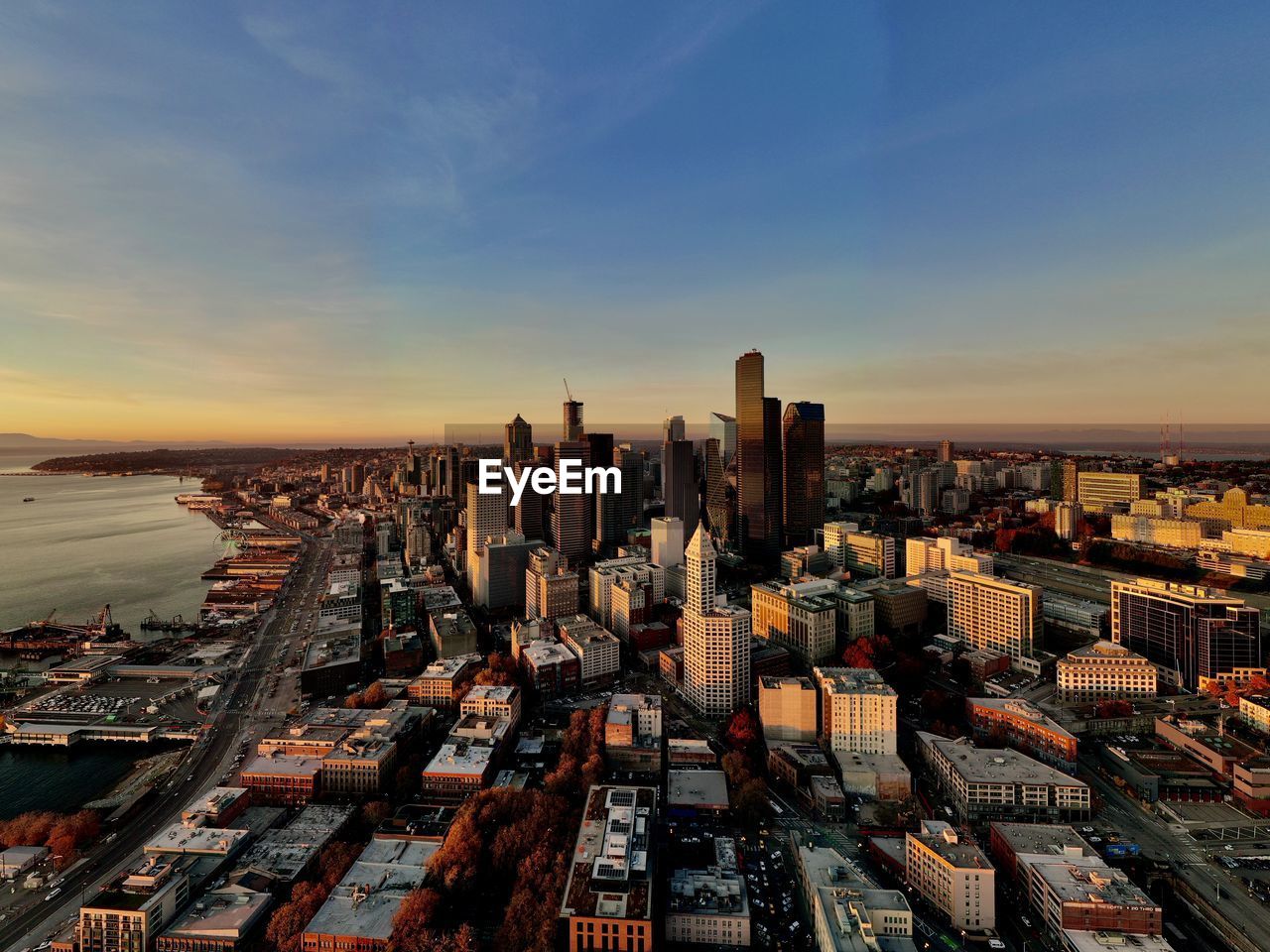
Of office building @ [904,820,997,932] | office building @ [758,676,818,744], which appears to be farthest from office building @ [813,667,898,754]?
office building @ [904,820,997,932]

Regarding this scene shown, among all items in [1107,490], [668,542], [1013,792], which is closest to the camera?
[1013,792]

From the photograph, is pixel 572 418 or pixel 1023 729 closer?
pixel 1023 729

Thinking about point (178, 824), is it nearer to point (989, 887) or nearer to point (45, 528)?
point (989, 887)

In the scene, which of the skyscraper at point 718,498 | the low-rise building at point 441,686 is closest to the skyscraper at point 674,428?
the skyscraper at point 718,498

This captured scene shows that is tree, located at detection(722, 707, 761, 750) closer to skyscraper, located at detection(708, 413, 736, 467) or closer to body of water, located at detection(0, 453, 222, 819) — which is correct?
body of water, located at detection(0, 453, 222, 819)

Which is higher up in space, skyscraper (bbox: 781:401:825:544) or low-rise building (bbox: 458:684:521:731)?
skyscraper (bbox: 781:401:825:544)

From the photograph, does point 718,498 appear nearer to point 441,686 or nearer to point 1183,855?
point 441,686

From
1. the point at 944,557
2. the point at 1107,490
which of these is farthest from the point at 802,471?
the point at 1107,490
